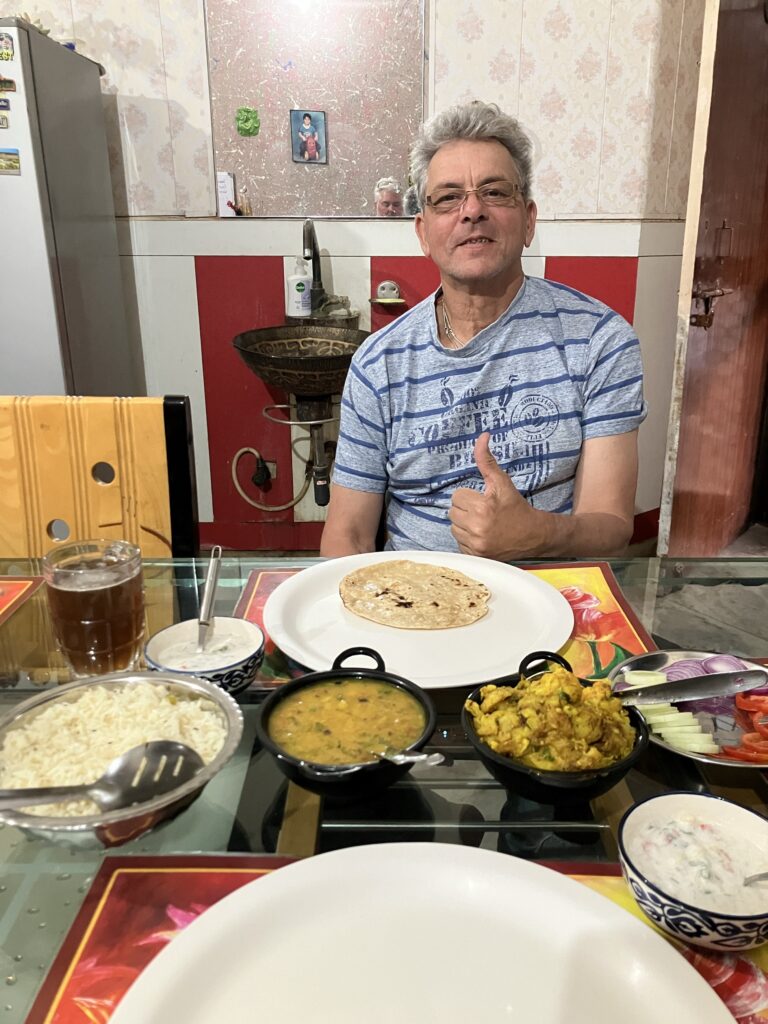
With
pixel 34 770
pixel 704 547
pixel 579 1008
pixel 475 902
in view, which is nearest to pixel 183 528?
pixel 34 770

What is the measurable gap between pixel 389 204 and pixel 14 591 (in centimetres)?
263

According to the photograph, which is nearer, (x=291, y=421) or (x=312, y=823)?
(x=312, y=823)

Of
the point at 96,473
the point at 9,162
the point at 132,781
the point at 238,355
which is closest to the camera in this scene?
the point at 132,781

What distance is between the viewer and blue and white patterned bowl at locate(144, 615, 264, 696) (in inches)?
36.0

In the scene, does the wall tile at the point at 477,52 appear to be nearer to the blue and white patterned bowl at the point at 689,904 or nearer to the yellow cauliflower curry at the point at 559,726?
the yellow cauliflower curry at the point at 559,726

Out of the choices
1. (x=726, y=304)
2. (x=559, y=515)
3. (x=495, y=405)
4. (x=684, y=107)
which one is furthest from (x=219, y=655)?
(x=684, y=107)

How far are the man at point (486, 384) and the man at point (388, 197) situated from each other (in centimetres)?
162

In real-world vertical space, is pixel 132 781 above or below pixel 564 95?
below

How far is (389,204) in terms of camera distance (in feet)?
11.1

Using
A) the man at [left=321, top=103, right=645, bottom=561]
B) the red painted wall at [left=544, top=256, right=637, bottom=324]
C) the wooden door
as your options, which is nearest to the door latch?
the wooden door

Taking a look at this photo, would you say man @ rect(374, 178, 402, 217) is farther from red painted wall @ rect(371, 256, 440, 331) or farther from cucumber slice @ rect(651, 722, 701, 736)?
cucumber slice @ rect(651, 722, 701, 736)

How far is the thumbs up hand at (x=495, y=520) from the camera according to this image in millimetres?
1391

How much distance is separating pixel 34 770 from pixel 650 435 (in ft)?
11.6

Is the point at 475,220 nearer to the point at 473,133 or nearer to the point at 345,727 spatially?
the point at 473,133
